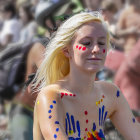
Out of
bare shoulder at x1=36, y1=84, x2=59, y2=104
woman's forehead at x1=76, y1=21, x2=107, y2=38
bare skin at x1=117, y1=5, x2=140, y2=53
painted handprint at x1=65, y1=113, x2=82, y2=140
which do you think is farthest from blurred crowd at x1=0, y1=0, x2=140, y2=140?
painted handprint at x1=65, y1=113, x2=82, y2=140

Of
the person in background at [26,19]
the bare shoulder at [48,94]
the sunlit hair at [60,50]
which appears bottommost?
the person in background at [26,19]

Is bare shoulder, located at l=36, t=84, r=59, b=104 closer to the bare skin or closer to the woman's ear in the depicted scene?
the woman's ear

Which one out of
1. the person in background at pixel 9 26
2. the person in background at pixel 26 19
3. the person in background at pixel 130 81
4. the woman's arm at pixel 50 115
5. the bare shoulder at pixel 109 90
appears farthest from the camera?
the person in background at pixel 9 26

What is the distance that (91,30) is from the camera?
287 centimetres

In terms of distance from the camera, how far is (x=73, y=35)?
2.91 metres

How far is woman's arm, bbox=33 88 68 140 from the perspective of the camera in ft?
8.95

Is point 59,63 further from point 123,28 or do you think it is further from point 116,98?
point 123,28

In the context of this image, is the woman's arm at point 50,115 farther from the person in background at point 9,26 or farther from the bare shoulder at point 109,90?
the person in background at point 9,26

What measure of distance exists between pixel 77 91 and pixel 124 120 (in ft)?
1.25

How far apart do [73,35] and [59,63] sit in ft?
0.80

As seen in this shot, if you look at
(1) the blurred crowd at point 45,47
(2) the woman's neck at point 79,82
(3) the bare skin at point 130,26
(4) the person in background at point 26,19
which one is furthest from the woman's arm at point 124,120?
(4) the person in background at point 26,19

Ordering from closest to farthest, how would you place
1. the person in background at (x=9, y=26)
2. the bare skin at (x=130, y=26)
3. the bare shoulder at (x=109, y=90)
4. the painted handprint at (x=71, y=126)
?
the painted handprint at (x=71, y=126)
the bare shoulder at (x=109, y=90)
the bare skin at (x=130, y=26)
the person in background at (x=9, y=26)

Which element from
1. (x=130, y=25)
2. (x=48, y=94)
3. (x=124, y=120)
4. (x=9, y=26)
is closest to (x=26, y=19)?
(x=9, y=26)

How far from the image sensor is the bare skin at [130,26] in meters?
6.30
